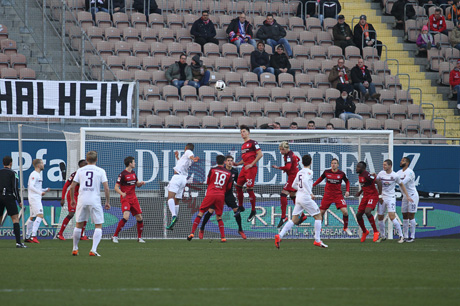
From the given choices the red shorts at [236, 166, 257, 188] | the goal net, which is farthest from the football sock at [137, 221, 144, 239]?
the red shorts at [236, 166, 257, 188]

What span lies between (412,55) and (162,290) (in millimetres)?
23275

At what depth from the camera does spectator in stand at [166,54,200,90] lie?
24.7 m

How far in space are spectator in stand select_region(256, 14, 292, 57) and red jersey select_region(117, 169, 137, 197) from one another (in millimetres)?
10727

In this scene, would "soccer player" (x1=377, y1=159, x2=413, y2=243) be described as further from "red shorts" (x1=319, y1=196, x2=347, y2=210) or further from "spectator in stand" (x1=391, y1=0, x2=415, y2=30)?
"spectator in stand" (x1=391, y1=0, x2=415, y2=30)

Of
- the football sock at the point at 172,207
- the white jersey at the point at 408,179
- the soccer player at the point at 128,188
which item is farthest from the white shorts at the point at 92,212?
the white jersey at the point at 408,179

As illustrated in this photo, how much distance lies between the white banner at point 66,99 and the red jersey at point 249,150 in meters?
3.67

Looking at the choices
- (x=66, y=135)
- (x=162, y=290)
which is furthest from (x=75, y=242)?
(x=66, y=135)

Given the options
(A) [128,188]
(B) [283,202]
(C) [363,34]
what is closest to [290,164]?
(B) [283,202]

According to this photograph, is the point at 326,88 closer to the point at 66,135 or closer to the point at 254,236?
the point at 254,236

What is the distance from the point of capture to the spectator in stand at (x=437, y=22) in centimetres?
2988

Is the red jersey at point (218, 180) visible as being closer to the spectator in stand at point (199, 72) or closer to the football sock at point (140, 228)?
the football sock at point (140, 228)

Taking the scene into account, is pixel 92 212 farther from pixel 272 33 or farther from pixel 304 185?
pixel 272 33

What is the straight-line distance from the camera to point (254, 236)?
69.3 ft

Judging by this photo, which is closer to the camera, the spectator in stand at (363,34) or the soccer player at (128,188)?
A: the soccer player at (128,188)
